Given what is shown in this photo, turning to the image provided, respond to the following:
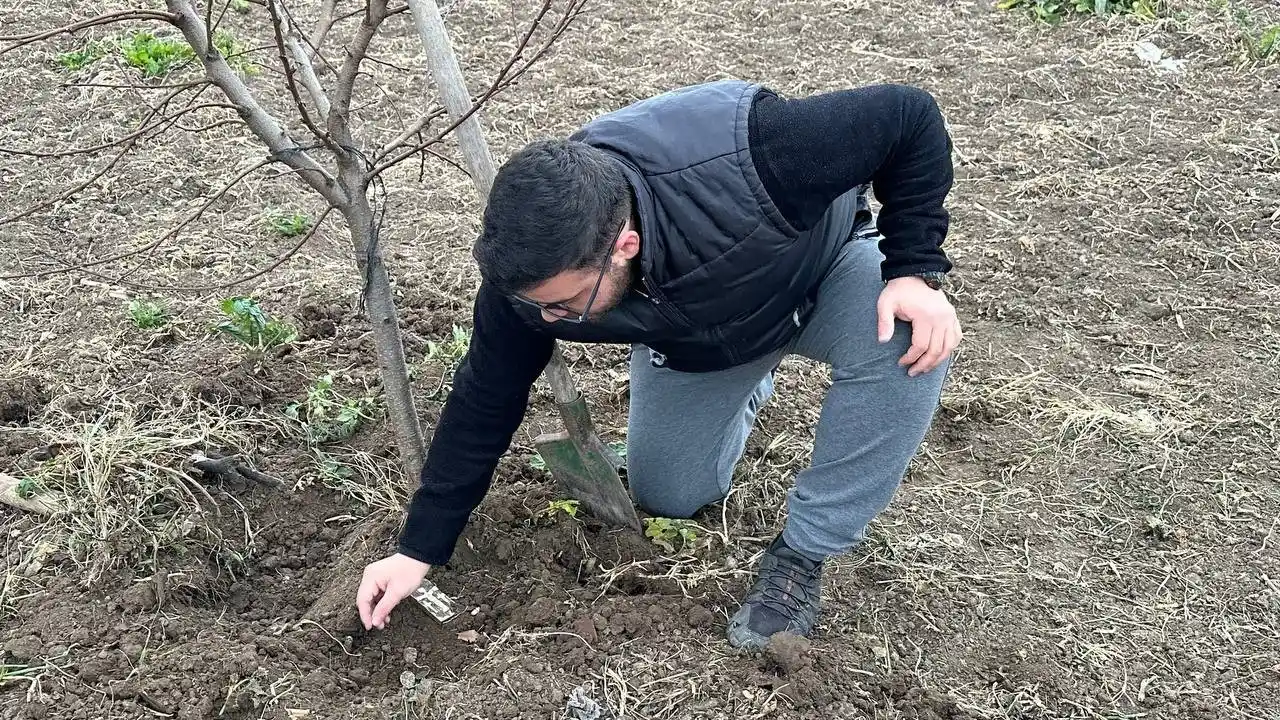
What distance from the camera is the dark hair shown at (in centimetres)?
180

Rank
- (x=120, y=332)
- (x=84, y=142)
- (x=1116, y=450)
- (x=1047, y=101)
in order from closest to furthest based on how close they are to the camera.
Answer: (x=1116, y=450) < (x=120, y=332) < (x=84, y=142) < (x=1047, y=101)

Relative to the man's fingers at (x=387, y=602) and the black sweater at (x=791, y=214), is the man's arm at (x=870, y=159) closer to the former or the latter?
the black sweater at (x=791, y=214)

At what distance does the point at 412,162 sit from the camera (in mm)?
4699

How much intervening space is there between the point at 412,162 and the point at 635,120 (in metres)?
2.75

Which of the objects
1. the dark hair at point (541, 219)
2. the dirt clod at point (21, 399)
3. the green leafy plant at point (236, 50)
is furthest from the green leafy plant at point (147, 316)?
the dark hair at point (541, 219)

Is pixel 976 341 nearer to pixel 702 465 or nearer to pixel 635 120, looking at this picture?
pixel 702 465

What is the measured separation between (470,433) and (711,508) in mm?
881

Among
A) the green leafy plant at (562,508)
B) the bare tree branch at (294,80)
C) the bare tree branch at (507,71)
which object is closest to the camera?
the bare tree branch at (294,80)

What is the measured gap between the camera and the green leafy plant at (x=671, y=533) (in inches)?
109

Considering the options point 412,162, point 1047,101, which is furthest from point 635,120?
point 1047,101

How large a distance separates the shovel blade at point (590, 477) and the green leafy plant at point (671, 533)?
0.05 meters

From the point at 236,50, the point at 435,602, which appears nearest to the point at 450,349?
the point at 435,602

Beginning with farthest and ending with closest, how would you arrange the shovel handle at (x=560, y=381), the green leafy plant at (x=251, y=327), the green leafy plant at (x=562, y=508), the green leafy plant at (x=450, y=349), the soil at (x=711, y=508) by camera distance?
the green leafy plant at (x=450, y=349)
the green leafy plant at (x=251, y=327)
the green leafy plant at (x=562, y=508)
the shovel handle at (x=560, y=381)
the soil at (x=711, y=508)

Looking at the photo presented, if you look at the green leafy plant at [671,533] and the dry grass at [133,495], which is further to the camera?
the green leafy plant at [671,533]
